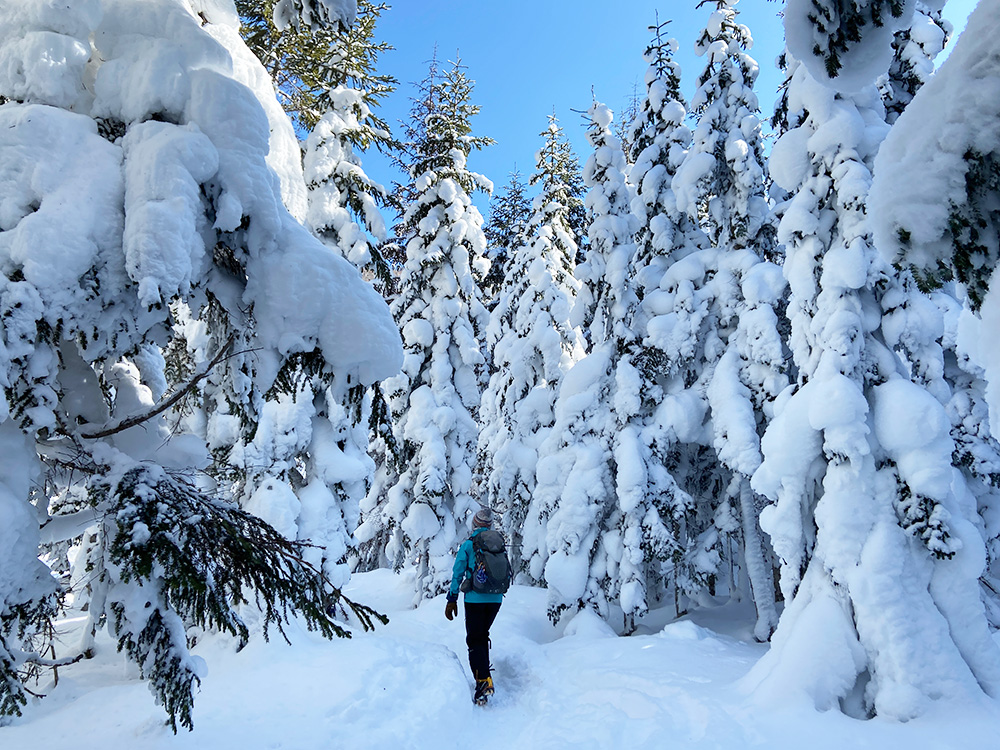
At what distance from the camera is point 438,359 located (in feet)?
47.6

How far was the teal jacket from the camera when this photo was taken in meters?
7.21

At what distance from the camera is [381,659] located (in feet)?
23.0

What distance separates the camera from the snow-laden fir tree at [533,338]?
15297 millimetres

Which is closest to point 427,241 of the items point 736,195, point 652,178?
point 652,178

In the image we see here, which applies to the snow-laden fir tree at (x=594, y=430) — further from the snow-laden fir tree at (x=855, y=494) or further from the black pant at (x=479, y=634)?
the snow-laden fir tree at (x=855, y=494)

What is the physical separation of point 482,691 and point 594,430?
5.53 metres

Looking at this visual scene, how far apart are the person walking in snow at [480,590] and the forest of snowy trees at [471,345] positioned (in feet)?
6.36

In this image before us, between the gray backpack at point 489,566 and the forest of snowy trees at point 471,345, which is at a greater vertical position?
the forest of snowy trees at point 471,345

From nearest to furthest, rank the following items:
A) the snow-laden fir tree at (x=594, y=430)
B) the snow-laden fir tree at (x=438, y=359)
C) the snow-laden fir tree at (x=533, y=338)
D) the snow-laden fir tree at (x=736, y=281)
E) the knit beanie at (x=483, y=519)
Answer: the knit beanie at (x=483, y=519)
the snow-laden fir tree at (x=736, y=281)
the snow-laden fir tree at (x=594, y=430)
the snow-laden fir tree at (x=438, y=359)
the snow-laden fir tree at (x=533, y=338)

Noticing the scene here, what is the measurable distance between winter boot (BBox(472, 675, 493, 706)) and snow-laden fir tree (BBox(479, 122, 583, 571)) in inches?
310

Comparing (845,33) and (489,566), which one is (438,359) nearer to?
(489,566)

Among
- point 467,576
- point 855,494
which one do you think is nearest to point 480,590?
point 467,576

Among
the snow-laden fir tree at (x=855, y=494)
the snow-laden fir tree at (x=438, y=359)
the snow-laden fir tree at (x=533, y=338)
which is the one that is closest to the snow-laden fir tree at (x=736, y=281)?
the snow-laden fir tree at (x=855, y=494)

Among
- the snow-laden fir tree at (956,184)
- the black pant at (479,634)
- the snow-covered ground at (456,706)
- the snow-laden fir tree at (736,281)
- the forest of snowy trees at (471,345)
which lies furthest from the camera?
the snow-laden fir tree at (736,281)
